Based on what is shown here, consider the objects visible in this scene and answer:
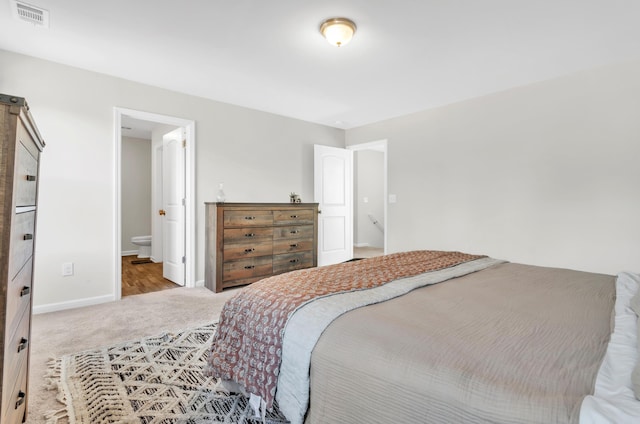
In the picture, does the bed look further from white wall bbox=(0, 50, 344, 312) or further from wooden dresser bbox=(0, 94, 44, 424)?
white wall bbox=(0, 50, 344, 312)

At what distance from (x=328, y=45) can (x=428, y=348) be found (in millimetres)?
2558

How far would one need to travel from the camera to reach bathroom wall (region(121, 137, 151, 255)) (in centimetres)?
629

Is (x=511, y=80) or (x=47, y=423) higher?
(x=511, y=80)

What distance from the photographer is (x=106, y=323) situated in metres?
2.70

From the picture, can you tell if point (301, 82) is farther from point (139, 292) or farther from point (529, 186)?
point (139, 292)

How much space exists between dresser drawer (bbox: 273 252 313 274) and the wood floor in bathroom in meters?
1.30

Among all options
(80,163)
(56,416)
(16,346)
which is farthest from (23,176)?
(80,163)

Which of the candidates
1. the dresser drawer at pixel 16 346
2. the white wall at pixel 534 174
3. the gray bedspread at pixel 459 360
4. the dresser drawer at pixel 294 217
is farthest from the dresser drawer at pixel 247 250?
the gray bedspread at pixel 459 360

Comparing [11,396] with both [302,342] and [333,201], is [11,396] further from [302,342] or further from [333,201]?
[333,201]

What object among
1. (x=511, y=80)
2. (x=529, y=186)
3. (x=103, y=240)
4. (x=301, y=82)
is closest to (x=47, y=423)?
(x=103, y=240)

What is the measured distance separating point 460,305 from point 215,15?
8.05 feet

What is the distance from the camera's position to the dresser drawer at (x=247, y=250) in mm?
3711

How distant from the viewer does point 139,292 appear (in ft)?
12.0

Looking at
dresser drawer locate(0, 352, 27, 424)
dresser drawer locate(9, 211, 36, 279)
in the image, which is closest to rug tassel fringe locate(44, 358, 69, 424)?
dresser drawer locate(0, 352, 27, 424)
